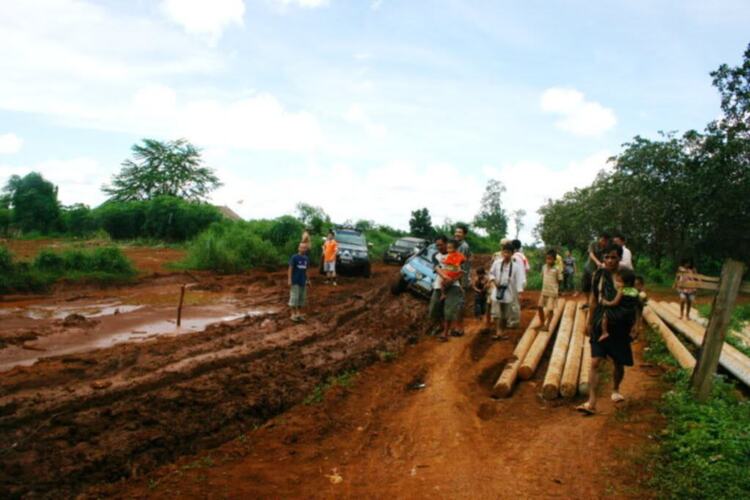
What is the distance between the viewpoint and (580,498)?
4.12 meters

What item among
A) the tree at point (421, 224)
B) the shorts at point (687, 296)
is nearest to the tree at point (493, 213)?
the tree at point (421, 224)

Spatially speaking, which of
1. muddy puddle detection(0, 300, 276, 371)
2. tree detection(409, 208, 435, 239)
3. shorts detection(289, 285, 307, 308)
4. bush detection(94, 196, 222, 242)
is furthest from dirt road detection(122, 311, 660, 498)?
tree detection(409, 208, 435, 239)

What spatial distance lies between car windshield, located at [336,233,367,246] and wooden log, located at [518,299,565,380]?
1144 cm

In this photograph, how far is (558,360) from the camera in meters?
7.41

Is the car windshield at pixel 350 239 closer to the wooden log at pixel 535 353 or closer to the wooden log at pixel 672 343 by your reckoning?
the wooden log at pixel 535 353

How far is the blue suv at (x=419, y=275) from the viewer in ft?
44.8

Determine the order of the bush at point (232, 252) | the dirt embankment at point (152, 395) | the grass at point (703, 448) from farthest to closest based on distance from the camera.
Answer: the bush at point (232, 252)
the dirt embankment at point (152, 395)
the grass at point (703, 448)

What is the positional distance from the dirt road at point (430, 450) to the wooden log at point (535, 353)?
0.18m

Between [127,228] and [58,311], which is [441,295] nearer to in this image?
[58,311]

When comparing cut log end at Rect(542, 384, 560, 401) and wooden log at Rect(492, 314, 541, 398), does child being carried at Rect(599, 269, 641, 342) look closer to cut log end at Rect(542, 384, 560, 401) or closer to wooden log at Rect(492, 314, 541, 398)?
cut log end at Rect(542, 384, 560, 401)

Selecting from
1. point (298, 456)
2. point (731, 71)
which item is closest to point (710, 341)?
point (298, 456)

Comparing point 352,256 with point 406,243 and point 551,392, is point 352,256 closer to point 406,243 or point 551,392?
point 406,243

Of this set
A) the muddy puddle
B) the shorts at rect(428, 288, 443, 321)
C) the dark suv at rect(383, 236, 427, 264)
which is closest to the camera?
the muddy puddle

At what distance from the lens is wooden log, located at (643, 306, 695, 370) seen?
7608mm
